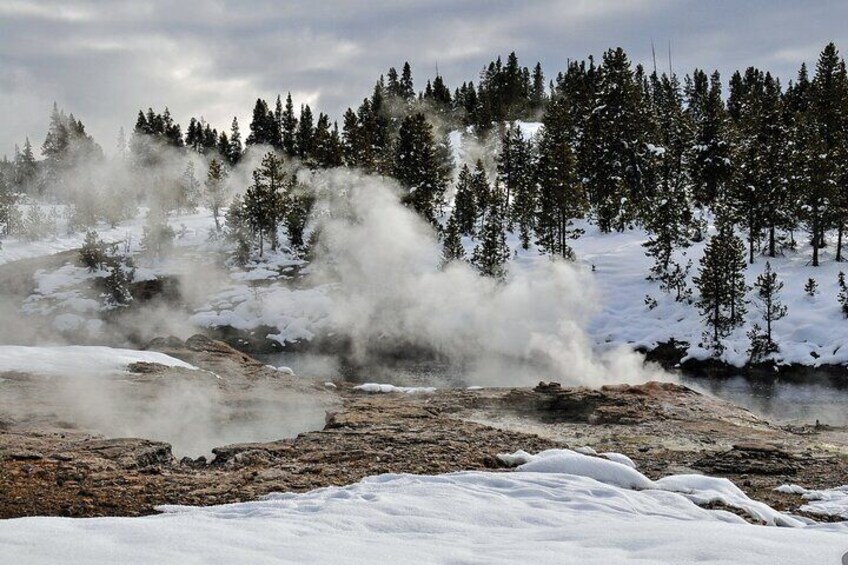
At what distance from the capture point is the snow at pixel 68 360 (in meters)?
21.9

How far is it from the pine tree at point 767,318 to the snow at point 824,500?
91.0 ft

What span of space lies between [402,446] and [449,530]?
640 centimetres

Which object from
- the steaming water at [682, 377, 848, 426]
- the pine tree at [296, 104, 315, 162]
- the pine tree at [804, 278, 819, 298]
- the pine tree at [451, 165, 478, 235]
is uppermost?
the pine tree at [296, 104, 315, 162]

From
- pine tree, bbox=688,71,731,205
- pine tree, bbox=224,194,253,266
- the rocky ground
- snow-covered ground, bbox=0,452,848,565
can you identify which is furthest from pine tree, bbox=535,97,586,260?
snow-covered ground, bbox=0,452,848,565

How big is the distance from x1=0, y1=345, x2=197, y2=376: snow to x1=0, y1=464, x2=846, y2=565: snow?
49.8 feet

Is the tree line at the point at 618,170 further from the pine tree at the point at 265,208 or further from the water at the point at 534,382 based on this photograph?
the water at the point at 534,382

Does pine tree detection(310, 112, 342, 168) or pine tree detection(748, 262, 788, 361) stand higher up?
pine tree detection(310, 112, 342, 168)

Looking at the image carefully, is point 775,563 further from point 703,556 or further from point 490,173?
point 490,173

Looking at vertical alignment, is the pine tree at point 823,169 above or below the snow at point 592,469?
above

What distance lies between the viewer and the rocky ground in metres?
10.9

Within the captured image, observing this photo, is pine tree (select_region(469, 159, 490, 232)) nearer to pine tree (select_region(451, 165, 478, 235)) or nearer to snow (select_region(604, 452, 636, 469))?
pine tree (select_region(451, 165, 478, 235))

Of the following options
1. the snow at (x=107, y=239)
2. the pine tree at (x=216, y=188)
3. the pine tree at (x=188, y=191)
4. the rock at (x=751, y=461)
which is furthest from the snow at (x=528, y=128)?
the rock at (x=751, y=461)

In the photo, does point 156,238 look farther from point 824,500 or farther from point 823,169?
point 824,500

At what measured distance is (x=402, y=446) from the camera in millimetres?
14430
